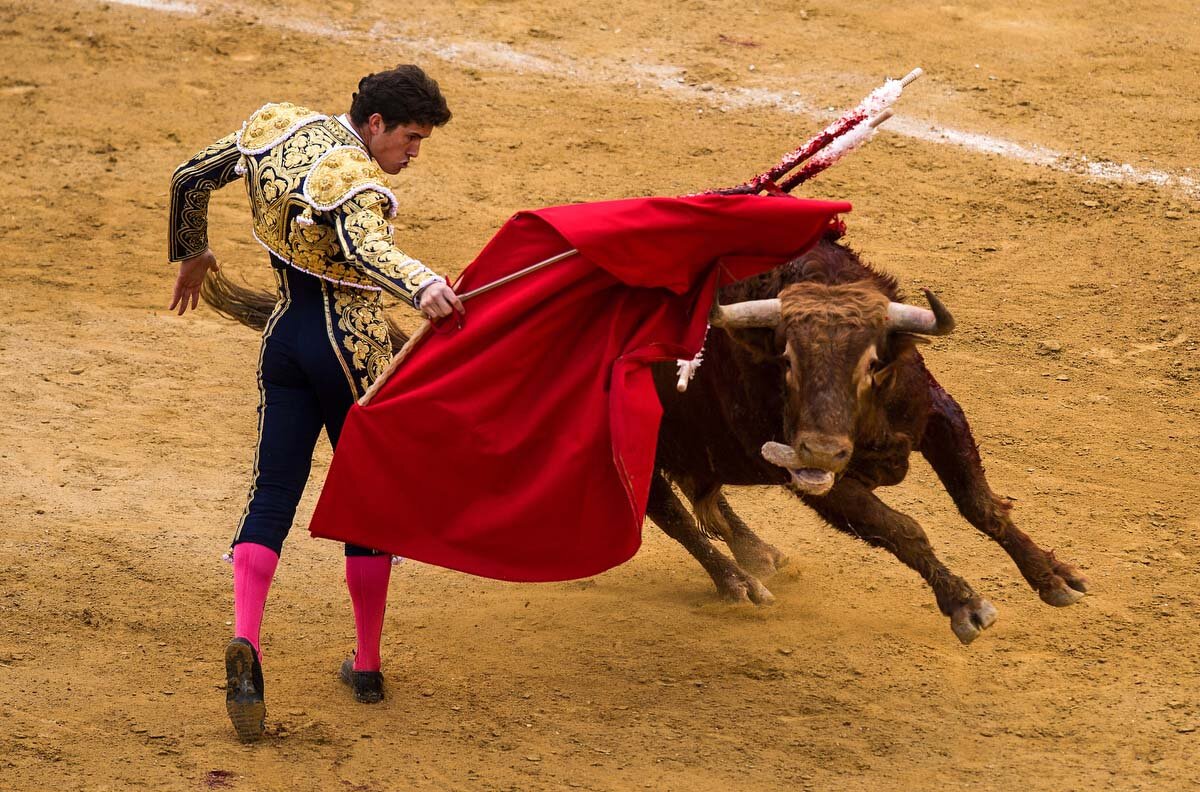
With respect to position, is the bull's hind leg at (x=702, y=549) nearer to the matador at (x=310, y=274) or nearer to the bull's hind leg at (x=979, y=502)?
the bull's hind leg at (x=979, y=502)

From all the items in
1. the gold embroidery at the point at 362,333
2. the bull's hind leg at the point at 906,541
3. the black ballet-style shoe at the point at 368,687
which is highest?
the gold embroidery at the point at 362,333

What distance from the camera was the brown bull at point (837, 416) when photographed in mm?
4328

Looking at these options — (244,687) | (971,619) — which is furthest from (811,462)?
(244,687)

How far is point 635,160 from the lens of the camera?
31.2ft

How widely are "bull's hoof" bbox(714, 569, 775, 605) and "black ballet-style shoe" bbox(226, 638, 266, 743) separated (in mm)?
1839

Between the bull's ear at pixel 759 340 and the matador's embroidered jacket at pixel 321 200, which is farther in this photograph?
the bull's ear at pixel 759 340

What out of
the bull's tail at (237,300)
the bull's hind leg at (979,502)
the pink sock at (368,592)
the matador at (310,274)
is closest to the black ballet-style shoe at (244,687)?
the matador at (310,274)

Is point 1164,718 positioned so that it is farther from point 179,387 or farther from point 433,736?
point 179,387

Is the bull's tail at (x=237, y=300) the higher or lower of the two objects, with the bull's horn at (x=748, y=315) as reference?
lower

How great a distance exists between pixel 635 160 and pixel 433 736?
5652mm

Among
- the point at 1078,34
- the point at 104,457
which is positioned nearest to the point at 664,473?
the point at 104,457

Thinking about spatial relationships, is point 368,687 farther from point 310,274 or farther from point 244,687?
point 310,274

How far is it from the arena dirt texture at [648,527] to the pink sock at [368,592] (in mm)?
233

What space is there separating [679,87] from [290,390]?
6.54 metres
